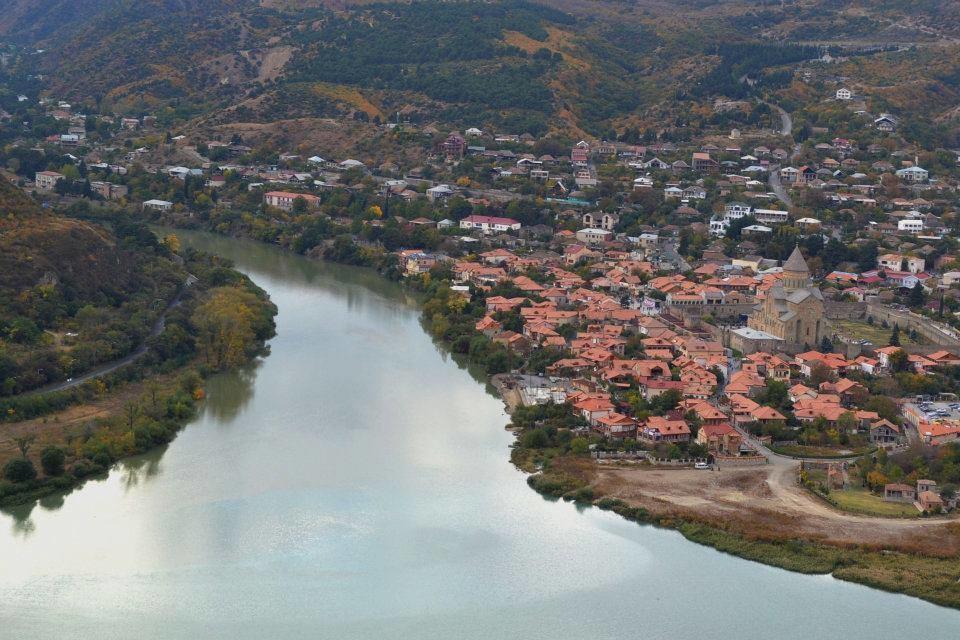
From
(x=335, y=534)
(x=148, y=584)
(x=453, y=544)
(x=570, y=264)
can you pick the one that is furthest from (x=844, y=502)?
(x=570, y=264)

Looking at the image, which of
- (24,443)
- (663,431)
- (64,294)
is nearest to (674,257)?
(663,431)

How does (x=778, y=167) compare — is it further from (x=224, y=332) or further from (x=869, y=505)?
(x=869, y=505)

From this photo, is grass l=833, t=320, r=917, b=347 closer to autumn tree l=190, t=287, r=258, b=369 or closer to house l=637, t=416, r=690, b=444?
house l=637, t=416, r=690, b=444

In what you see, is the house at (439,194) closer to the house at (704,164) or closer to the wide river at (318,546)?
the house at (704,164)

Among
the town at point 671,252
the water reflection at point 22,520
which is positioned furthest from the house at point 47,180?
the water reflection at point 22,520

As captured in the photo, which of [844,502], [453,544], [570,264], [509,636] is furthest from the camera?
[570,264]

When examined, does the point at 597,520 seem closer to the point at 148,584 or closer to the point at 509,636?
the point at 509,636

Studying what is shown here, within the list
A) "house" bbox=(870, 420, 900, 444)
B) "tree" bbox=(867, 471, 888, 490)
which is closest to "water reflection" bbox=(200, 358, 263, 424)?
"tree" bbox=(867, 471, 888, 490)
